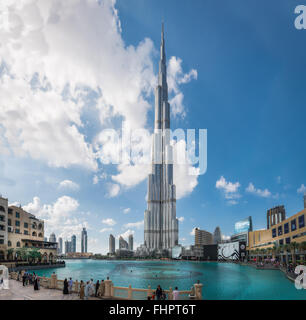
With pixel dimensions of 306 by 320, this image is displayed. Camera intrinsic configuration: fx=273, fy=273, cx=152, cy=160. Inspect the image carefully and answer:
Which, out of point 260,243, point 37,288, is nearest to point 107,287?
point 37,288

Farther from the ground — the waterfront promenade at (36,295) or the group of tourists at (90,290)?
the group of tourists at (90,290)

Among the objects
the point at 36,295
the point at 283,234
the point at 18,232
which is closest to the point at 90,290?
the point at 36,295

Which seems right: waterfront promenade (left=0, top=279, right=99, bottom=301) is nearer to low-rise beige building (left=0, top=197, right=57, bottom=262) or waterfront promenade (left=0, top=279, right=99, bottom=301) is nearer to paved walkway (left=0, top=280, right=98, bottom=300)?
paved walkway (left=0, top=280, right=98, bottom=300)

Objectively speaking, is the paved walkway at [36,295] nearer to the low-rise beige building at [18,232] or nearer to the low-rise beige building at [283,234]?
the low-rise beige building at [18,232]

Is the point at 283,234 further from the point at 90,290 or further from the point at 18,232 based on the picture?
the point at 18,232

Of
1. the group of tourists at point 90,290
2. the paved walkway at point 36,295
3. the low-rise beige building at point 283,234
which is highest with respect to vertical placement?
the group of tourists at point 90,290

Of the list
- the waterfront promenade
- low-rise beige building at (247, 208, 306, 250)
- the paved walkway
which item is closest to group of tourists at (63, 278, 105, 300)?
the waterfront promenade

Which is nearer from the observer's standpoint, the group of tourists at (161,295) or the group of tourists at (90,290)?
the group of tourists at (161,295)

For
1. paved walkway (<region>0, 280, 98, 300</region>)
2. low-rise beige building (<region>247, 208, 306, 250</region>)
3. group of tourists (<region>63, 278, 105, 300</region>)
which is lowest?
low-rise beige building (<region>247, 208, 306, 250</region>)

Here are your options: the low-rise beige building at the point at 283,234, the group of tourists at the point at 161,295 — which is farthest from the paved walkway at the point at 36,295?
the low-rise beige building at the point at 283,234

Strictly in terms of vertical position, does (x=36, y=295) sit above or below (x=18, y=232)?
above
